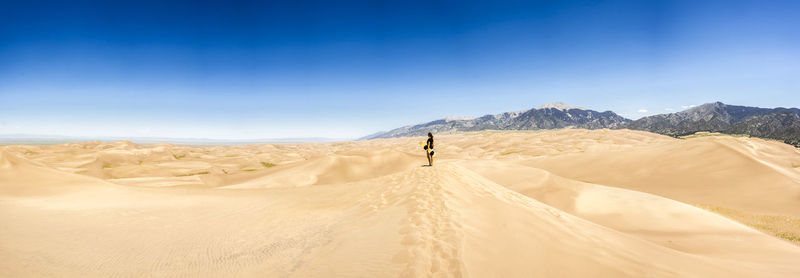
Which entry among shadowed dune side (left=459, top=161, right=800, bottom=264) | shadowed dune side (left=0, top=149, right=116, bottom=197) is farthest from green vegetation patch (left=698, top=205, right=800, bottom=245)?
shadowed dune side (left=0, top=149, right=116, bottom=197)

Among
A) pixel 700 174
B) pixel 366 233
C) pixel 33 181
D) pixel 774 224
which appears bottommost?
pixel 774 224

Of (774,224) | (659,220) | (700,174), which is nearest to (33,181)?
(659,220)

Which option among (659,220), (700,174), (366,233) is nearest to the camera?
(366,233)

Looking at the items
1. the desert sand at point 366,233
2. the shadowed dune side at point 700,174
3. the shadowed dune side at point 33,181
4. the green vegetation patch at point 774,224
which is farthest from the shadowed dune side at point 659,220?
the shadowed dune side at point 33,181

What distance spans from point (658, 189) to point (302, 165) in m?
32.3

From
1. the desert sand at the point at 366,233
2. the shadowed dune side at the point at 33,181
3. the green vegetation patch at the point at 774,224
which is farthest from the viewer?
the green vegetation patch at the point at 774,224

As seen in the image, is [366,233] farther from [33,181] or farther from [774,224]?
[774,224]

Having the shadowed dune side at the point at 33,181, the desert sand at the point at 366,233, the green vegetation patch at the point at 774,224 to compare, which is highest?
the shadowed dune side at the point at 33,181

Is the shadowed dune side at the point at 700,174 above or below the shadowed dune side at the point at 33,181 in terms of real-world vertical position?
below

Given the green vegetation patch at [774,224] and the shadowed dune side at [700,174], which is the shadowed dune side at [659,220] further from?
the shadowed dune side at [700,174]

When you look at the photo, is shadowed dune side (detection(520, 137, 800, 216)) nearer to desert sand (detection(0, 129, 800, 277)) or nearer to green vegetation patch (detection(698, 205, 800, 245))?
green vegetation patch (detection(698, 205, 800, 245))

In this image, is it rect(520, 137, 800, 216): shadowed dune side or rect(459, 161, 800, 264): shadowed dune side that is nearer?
rect(459, 161, 800, 264): shadowed dune side

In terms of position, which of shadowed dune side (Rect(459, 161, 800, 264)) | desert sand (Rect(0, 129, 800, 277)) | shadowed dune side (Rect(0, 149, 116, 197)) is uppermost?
shadowed dune side (Rect(0, 149, 116, 197))

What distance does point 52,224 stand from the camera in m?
6.72
